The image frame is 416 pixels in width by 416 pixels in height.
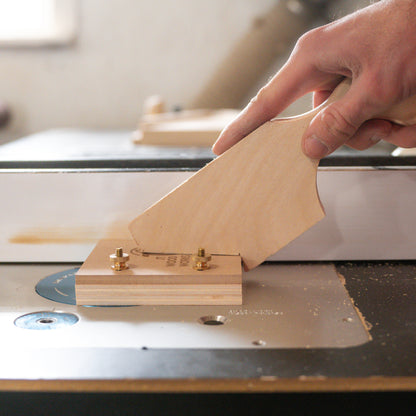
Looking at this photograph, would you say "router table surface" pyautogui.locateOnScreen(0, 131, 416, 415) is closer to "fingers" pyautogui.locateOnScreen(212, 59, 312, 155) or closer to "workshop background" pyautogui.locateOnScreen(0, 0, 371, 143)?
"fingers" pyautogui.locateOnScreen(212, 59, 312, 155)

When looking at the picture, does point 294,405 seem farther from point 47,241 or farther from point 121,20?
point 121,20

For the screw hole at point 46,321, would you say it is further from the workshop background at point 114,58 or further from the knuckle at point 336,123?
the workshop background at point 114,58

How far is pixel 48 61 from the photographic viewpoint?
2236 millimetres

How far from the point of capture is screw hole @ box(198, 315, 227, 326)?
2.14ft

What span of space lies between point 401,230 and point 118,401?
0.52m

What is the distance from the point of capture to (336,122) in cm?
65

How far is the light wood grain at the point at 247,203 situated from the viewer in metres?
0.70

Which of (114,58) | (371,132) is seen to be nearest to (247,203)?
(371,132)

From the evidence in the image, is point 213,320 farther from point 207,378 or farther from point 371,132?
point 371,132

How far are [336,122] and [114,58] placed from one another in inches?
68.6

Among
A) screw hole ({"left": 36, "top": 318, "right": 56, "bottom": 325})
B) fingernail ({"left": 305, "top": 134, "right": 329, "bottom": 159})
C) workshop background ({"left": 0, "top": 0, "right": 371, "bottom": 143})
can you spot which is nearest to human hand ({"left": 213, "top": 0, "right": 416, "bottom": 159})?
fingernail ({"left": 305, "top": 134, "right": 329, "bottom": 159})

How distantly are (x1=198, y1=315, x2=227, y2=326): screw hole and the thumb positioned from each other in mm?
226

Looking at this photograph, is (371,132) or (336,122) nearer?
(336,122)

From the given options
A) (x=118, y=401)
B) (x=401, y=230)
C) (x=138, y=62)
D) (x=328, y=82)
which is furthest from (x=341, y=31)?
(x=138, y=62)
